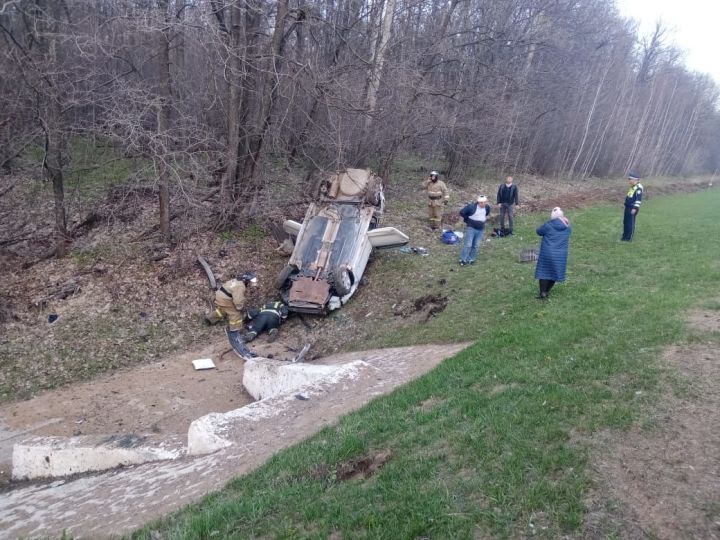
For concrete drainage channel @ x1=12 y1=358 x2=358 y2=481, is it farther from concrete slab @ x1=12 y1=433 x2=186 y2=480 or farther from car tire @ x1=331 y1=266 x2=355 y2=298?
car tire @ x1=331 y1=266 x2=355 y2=298

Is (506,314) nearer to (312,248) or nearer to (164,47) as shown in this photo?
(312,248)

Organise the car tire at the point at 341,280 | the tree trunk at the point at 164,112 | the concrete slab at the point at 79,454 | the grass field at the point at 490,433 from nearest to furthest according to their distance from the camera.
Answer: the grass field at the point at 490,433 < the concrete slab at the point at 79,454 < the car tire at the point at 341,280 < the tree trunk at the point at 164,112

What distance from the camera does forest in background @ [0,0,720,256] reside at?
40.7ft

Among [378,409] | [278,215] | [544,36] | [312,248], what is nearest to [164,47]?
[278,215]

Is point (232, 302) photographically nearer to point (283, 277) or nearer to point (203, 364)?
point (203, 364)

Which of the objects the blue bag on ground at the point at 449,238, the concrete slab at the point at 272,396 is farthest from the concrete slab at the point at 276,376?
the blue bag on ground at the point at 449,238

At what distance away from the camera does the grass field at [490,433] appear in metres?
3.90

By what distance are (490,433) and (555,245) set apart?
4657 mm

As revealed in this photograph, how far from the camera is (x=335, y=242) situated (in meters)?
12.0

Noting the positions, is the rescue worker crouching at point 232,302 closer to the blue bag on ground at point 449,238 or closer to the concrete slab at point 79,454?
the concrete slab at point 79,454

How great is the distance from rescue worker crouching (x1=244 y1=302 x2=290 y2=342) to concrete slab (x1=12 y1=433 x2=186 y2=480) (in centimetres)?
402

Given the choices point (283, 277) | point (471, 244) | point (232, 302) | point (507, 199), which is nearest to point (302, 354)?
point (232, 302)

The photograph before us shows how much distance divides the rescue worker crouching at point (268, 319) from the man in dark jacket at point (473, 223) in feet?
15.0

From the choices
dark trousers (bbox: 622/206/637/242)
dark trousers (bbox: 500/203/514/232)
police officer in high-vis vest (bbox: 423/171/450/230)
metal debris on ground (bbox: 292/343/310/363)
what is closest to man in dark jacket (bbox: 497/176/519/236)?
dark trousers (bbox: 500/203/514/232)
